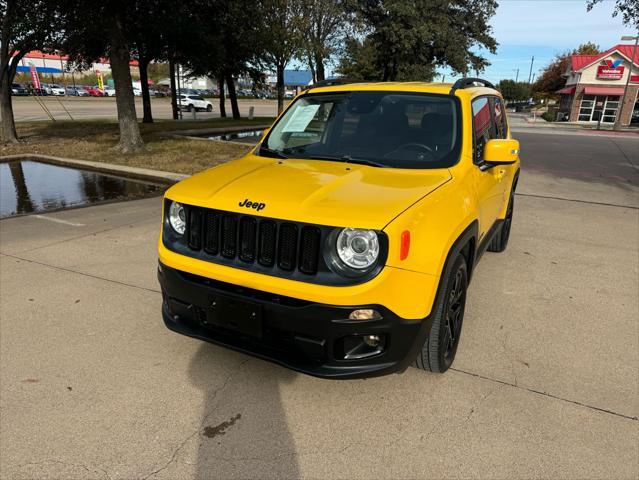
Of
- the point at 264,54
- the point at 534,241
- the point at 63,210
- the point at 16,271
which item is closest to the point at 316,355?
the point at 16,271

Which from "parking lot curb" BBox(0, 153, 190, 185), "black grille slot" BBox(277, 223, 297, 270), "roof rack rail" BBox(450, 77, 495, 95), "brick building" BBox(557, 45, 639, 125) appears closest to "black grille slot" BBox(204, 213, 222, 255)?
"black grille slot" BBox(277, 223, 297, 270)

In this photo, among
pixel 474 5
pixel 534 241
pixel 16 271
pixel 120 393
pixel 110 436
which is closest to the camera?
pixel 110 436

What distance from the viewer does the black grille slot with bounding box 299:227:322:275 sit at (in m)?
2.42

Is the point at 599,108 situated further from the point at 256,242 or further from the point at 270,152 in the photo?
the point at 256,242

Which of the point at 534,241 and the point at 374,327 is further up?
the point at 374,327

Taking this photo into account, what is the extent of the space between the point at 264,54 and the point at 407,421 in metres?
25.3

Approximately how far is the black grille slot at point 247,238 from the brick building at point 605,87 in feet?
155

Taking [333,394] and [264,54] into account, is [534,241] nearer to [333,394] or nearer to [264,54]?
[333,394]

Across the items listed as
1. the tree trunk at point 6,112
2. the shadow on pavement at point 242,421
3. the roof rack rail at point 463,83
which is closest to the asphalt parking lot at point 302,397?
the shadow on pavement at point 242,421

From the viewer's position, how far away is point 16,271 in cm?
480

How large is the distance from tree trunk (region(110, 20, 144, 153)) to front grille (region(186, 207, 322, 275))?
11195 mm

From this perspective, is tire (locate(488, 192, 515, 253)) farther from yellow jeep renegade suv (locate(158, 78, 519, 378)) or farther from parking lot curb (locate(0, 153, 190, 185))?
parking lot curb (locate(0, 153, 190, 185))

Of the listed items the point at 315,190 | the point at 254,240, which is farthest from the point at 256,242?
the point at 315,190

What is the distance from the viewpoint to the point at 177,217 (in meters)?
2.98
